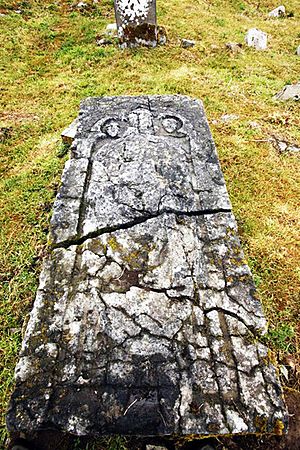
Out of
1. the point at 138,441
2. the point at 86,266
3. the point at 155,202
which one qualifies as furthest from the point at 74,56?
the point at 138,441

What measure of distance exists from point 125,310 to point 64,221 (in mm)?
786

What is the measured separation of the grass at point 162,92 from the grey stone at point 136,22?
24 cm

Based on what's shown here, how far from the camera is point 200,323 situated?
1.88 meters

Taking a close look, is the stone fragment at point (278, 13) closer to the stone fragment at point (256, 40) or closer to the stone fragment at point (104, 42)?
the stone fragment at point (256, 40)

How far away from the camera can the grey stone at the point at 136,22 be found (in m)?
5.32

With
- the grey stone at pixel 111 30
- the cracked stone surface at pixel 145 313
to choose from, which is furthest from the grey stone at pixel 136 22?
the cracked stone surface at pixel 145 313

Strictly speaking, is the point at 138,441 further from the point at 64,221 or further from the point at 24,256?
the point at 24,256

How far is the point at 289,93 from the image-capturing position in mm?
4828

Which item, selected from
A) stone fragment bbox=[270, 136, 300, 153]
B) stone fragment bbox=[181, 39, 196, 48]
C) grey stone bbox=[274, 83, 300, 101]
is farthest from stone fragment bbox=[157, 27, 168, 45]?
stone fragment bbox=[270, 136, 300, 153]

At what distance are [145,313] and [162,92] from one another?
146 inches

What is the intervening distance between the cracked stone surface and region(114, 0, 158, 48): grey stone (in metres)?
3.79

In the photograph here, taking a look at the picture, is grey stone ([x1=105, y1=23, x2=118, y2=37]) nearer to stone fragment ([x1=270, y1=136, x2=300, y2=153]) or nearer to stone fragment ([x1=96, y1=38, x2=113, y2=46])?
A: stone fragment ([x1=96, y1=38, x2=113, y2=46])

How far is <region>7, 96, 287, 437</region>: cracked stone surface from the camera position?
1601mm

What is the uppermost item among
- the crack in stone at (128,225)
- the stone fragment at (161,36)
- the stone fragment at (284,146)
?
the stone fragment at (161,36)
